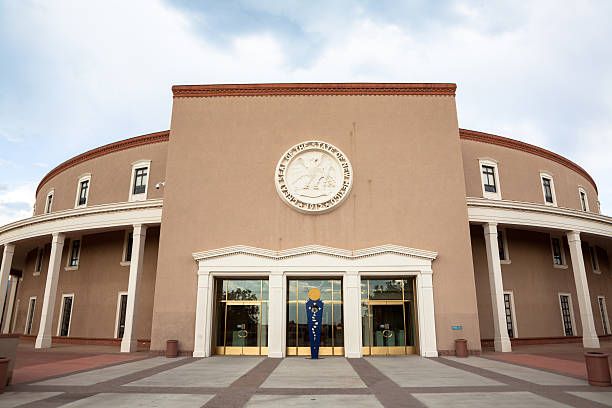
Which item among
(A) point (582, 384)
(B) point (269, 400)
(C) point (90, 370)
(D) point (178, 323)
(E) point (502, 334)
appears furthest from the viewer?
(E) point (502, 334)

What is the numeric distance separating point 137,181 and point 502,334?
2240 cm

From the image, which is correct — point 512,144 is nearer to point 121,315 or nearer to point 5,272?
point 121,315

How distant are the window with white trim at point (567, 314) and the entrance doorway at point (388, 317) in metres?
11.9

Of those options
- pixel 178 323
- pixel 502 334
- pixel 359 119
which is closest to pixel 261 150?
pixel 359 119

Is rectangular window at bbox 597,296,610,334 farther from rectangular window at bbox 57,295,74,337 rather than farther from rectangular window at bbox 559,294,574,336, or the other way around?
rectangular window at bbox 57,295,74,337

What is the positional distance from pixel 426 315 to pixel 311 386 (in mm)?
8750

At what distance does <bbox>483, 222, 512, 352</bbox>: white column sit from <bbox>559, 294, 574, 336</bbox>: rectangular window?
738cm

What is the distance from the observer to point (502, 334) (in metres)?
19.0

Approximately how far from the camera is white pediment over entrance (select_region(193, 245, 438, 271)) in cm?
1791

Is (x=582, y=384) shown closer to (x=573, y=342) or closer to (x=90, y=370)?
(x=90, y=370)

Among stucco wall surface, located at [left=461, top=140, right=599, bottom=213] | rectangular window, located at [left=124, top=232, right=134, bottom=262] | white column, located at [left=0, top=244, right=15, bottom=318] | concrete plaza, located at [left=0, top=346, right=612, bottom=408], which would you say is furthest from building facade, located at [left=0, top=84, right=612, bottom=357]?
white column, located at [left=0, top=244, right=15, bottom=318]

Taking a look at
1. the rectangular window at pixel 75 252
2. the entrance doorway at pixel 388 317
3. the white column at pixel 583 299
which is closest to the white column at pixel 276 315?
the entrance doorway at pixel 388 317

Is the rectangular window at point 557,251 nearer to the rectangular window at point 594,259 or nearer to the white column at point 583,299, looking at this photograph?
the white column at point 583,299

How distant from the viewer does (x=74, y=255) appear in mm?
26594
